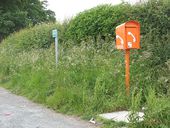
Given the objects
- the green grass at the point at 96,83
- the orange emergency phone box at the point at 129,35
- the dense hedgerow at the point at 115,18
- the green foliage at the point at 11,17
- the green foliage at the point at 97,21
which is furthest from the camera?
the green foliage at the point at 11,17

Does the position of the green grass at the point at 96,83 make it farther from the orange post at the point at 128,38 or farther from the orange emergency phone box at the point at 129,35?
the orange emergency phone box at the point at 129,35

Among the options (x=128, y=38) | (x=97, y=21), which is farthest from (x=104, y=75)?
(x=97, y=21)

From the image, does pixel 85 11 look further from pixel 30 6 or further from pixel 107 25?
pixel 30 6

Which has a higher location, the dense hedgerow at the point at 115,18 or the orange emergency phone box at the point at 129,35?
the dense hedgerow at the point at 115,18

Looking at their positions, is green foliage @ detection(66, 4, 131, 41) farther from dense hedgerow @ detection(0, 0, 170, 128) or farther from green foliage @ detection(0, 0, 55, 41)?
green foliage @ detection(0, 0, 55, 41)

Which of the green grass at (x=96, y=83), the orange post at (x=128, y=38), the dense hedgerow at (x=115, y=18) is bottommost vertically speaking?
the green grass at (x=96, y=83)

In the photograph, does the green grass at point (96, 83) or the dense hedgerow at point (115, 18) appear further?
the dense hedgerow at point (115, 18)

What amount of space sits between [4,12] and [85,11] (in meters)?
24.4

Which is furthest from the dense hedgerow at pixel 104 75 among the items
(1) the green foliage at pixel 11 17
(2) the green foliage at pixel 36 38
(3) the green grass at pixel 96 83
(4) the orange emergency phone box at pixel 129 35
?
(1) the green foliage at pixel 11 17

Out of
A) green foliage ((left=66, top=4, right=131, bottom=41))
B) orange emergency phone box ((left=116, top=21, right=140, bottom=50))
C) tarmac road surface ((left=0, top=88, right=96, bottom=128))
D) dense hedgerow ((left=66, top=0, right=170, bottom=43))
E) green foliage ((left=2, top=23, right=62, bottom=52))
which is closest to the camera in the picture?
tarmac road surface ((left=0, top=88, right=96, bottom=128))

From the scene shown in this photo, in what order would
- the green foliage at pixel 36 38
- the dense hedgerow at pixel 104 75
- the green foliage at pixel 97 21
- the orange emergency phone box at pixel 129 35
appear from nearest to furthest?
1. the dense hedgerow at pixel 104 75
2. the orange emergency phone box at pixel 129 35
3. the green foliage at pixel 97 21
4. the green foliage at pixel 36 38

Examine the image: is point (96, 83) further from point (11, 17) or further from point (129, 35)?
point (11, 17)

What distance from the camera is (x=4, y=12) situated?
38438 mm

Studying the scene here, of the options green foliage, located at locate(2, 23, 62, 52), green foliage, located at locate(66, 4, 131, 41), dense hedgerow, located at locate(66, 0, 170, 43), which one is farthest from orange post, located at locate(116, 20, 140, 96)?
green foliage, located at locate(2, 23, 62, 52)
